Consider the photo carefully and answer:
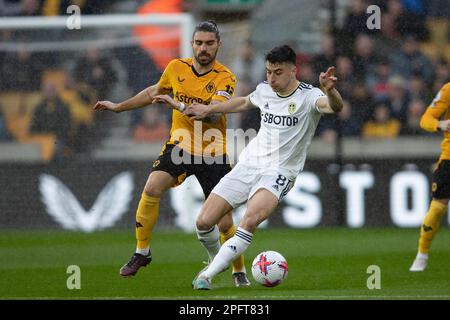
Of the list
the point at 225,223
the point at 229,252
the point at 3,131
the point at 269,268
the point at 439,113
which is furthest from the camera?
the point at 3,131

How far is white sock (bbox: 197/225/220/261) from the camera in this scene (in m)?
→ 9.33

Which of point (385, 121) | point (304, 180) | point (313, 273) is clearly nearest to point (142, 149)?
point (304, 180)

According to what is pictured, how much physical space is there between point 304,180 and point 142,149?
2561 millimetres

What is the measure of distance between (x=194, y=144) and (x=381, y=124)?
7.46m

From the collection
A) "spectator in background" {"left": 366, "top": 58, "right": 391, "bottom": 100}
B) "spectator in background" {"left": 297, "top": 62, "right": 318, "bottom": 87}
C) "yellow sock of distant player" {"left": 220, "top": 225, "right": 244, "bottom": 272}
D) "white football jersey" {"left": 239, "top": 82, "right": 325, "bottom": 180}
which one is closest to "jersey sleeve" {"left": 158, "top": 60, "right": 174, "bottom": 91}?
"white football jersey" {"left": 239, "top": 82, "right": 325, "bottom": 180}

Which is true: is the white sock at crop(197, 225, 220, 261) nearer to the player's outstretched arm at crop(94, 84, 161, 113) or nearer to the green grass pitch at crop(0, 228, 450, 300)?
the green grass pitch at crop(0, 228, 450, 300)

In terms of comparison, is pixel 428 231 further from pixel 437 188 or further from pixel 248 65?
pixel 248 65

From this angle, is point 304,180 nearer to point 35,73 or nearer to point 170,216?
point 170,216

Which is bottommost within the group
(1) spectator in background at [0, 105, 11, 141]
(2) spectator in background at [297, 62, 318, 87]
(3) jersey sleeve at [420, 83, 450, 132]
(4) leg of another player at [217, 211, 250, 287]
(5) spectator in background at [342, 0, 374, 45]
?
(4) leg of another player at [217, 211, 250, 287]

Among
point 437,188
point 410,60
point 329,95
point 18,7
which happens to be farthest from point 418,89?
point 329,95

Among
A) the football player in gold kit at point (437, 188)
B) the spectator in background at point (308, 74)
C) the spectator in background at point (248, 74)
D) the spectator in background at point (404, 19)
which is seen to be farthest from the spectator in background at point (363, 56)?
the football player in gold kit at point (437, 188)

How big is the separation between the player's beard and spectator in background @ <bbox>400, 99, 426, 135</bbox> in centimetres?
731

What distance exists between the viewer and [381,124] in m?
16.7

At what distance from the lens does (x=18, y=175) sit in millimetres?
16266
